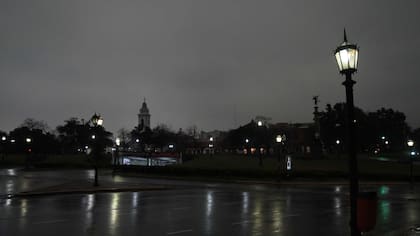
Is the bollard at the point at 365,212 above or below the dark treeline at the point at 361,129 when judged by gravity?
below

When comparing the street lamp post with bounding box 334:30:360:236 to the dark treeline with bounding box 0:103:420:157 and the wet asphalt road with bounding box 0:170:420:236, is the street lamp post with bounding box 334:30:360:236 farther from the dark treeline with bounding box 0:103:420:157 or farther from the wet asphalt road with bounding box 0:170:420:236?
the dark treeline with bounding box 0:103:420:157

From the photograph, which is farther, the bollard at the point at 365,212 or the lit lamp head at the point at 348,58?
the lit lamp head at the point at 348,58

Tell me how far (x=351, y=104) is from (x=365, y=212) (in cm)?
221

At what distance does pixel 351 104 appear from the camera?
29.0 feet

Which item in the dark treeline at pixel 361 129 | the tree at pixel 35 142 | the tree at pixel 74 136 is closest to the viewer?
the dark treeline at pixel 361 129

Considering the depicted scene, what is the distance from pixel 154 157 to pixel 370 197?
70286mm

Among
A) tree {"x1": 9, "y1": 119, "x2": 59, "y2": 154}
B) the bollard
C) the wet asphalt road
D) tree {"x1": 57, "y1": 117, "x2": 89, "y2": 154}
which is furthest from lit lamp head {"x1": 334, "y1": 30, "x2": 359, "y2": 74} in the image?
tree {"x1": 57, "y1": 117, "x2": 89, "y2": 154}

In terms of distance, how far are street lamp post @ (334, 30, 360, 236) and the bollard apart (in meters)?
0.08

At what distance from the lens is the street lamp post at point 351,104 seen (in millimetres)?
8375

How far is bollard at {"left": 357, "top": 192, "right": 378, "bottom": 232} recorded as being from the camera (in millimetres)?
8289

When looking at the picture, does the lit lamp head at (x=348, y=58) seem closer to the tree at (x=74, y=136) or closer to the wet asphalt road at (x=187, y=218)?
the wet asphalt road at (x=187, y=218)

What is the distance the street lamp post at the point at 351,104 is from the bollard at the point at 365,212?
0.27ft

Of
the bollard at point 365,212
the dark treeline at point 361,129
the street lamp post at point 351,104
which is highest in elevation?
the dark treeline at point 361,129

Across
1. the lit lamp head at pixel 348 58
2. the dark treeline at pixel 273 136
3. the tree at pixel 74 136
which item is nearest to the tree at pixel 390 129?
the dark treeline at pixel 273 136
